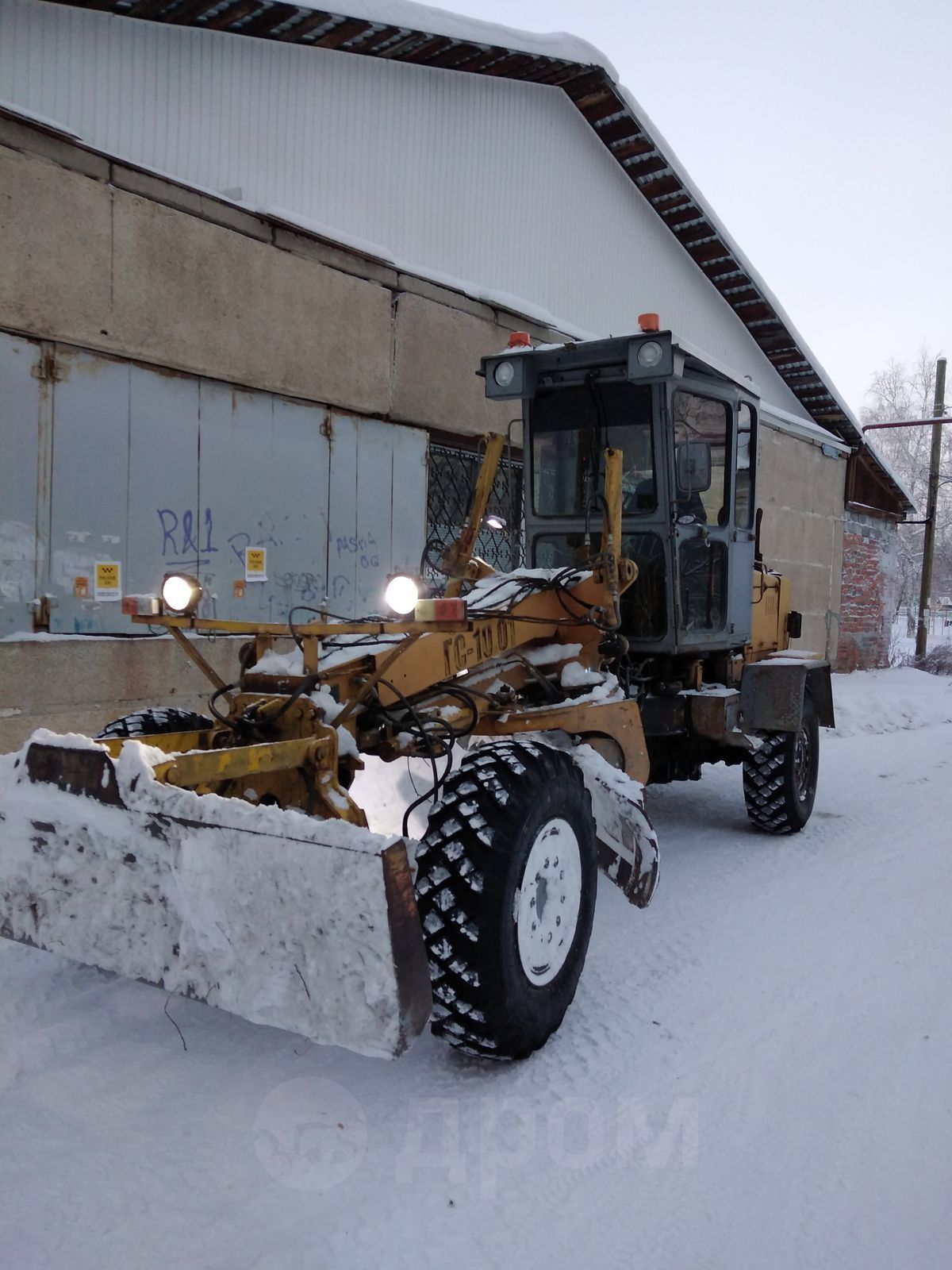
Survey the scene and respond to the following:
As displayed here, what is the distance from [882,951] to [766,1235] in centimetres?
207

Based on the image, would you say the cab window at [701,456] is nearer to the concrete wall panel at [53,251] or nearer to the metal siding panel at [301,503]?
the metal siding panel at [301,503]

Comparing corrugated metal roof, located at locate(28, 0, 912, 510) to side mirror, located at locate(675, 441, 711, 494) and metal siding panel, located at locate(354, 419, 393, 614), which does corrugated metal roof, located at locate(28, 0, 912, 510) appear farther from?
side mirror, located at locate(675, 441, 711, 494)

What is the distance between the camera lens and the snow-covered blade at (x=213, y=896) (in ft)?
8.20

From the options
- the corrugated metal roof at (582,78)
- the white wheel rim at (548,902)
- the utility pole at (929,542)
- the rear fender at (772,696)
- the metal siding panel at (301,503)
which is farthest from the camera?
the utility pole at (929,542)

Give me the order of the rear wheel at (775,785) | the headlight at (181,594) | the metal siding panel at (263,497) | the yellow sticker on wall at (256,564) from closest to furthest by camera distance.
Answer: the headlight at (181,594) → the rear wheel at (775,785) → the metal siding panel at (263,497) → the yellow sticker on wall at (256,564)

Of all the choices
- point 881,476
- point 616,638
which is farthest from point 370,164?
point 881,476

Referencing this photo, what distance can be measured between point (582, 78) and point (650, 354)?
822cm

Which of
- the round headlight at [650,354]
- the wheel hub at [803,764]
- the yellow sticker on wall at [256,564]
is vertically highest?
the round headlight at [650,354]

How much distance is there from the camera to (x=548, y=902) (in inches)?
128

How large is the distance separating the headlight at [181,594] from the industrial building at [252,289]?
2.61 m

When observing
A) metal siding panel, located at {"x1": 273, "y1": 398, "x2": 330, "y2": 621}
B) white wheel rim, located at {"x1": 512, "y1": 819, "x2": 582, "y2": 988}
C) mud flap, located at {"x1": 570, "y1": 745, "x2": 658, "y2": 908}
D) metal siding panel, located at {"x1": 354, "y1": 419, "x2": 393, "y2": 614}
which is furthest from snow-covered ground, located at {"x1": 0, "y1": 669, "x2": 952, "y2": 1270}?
metal siding panel, located at {"x1": 354, "y1": 419, "x2": 393, "y2": 614}

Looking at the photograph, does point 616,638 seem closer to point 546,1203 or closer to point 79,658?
point 546,1203

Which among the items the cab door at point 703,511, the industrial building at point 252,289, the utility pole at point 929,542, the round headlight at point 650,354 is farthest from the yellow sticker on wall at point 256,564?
the utility pole at point 929,542

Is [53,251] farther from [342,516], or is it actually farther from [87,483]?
[342,516]
